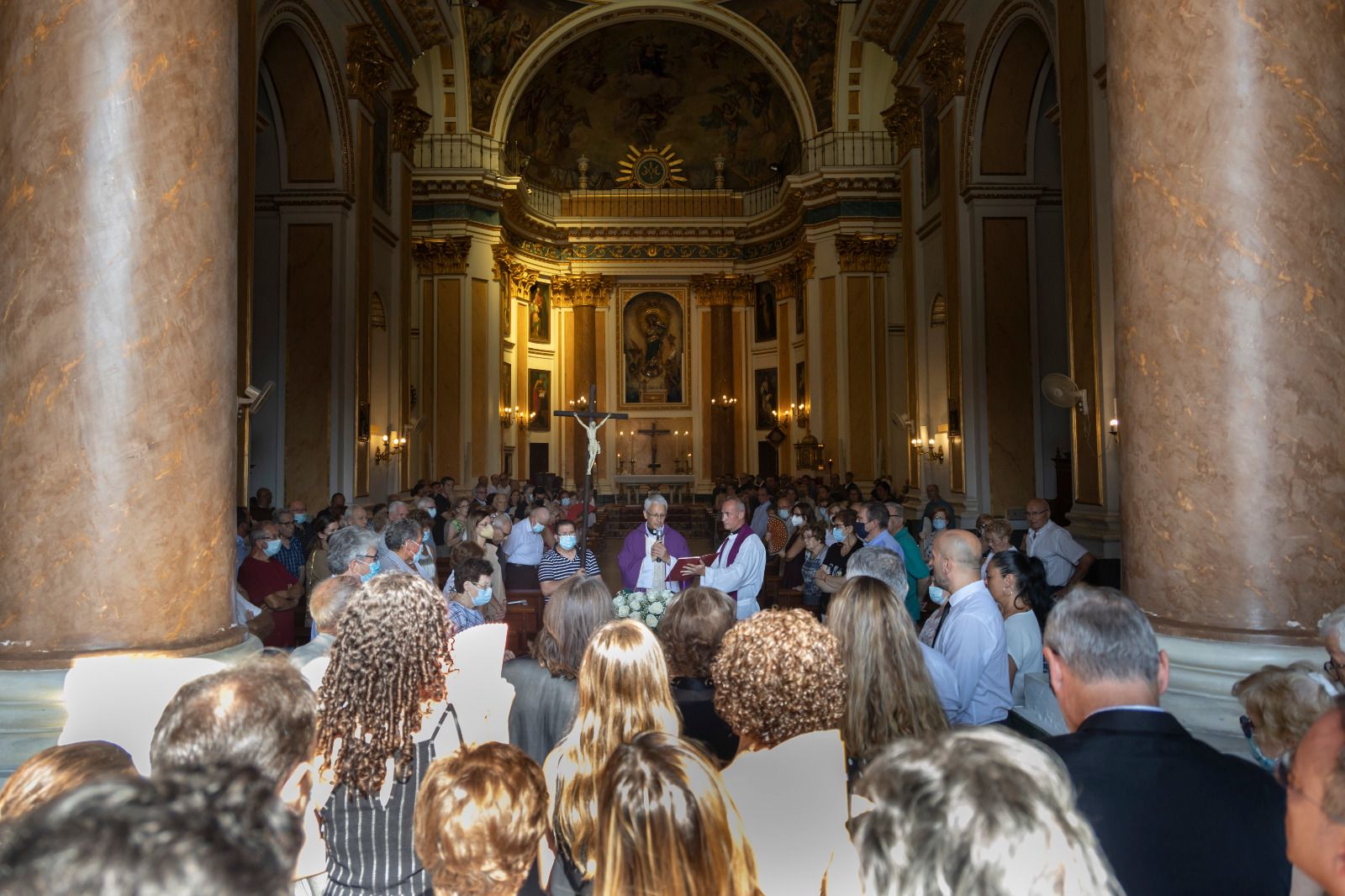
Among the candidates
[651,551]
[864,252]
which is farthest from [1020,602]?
[864,252]

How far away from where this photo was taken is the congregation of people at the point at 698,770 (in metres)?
1.22

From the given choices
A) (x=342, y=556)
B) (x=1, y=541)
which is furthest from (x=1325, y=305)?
(x=1, y=541)

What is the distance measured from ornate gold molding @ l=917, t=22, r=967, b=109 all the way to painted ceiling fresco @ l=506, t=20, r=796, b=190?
41.4 feet

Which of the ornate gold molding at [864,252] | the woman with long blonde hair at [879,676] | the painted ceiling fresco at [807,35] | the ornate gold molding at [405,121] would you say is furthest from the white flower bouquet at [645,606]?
the painted ceiling fresco at [807,35]

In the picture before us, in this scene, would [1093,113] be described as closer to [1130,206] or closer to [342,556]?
[1130,206]

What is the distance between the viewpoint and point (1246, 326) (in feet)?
12.3

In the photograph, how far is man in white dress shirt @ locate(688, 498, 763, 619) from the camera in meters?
6.46

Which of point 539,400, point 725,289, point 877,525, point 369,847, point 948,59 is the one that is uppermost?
point 948,59

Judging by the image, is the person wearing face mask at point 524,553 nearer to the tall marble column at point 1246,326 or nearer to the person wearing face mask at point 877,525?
the person wearing face mask at point 877,525

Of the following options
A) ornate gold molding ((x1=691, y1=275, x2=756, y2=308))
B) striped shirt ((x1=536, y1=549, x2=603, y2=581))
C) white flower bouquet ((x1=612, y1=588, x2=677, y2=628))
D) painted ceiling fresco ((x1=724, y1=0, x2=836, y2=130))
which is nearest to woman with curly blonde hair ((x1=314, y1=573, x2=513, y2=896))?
white flower bouquet ((x1=612, y1=588, x2=677, y2=628))

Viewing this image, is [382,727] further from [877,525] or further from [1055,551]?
[1055,551]

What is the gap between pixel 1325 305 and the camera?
12.3 ft

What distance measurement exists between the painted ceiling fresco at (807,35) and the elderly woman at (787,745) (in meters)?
22.8

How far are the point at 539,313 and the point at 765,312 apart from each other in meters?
6.56
